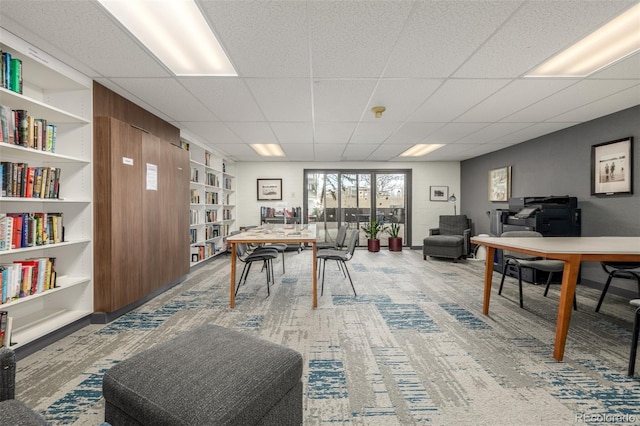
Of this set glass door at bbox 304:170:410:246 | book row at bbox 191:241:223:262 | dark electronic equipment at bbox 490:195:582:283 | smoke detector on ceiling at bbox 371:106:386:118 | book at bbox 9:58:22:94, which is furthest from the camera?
glass door at bbox 304:170:410:246

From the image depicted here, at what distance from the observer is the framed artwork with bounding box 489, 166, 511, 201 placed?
5.84 m

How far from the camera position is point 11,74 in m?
2.11

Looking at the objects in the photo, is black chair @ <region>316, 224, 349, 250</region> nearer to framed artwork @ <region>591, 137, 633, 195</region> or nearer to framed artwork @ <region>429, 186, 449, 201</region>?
framed artwork @ <region>591, 137, 633, 195</region>

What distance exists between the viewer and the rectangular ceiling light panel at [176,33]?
6.02 ft

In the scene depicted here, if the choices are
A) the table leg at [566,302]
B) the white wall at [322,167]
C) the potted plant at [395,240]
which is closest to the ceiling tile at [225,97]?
the table leg at [566,302]

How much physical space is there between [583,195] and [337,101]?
162 inches

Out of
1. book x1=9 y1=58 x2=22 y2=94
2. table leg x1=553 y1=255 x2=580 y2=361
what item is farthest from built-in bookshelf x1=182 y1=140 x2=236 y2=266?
table leg x1=553 y1=255 x2=580 y2=361

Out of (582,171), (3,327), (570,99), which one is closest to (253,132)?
(3,327)

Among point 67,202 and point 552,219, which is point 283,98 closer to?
point 67,202

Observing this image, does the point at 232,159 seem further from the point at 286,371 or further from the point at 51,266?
the point at 286,371

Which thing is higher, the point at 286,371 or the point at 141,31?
the point at 141,31

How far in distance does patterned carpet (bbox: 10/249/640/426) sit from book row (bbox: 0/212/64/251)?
0.89m

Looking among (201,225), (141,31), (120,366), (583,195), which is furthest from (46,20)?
(583,195)

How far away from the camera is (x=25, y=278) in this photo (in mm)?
2197
